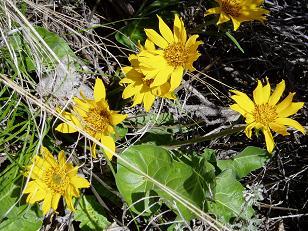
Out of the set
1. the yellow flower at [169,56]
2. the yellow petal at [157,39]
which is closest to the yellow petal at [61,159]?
the yellow flower at [169,56]

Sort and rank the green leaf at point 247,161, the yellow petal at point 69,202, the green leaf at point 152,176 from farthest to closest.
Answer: the green leaf at point 247,161 → the green leaf at point 152,176 → the yellow petal at point 69,202

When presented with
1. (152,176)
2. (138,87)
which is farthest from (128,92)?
(152,176)

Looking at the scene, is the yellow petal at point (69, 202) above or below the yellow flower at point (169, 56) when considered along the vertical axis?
below

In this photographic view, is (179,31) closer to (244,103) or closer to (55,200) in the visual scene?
(244,103)

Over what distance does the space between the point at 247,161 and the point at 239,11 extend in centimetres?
52

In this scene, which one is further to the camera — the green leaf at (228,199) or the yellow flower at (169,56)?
the green leaf at (228,199)

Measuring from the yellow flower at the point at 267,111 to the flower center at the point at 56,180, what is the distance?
55cm

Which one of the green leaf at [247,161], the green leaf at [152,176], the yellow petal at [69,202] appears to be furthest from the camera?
the green leaf at [247,161]

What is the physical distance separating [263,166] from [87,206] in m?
0.64

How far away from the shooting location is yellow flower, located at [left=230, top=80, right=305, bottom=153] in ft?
5.10

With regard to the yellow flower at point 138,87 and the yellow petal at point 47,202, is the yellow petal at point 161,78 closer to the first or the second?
the yellow flower at point 138,87

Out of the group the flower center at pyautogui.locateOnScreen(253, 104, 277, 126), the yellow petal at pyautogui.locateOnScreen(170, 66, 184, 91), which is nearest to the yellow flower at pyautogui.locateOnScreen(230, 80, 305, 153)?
the flower center at pyautogui.locateOnScreen(253, 104, 277, 126)

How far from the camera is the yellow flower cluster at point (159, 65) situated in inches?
60.6

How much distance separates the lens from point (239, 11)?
5.54ft
